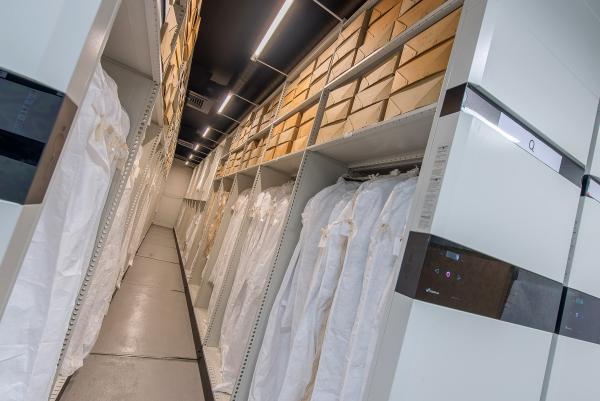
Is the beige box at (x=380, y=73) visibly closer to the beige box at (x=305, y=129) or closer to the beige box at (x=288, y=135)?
the beige box at (x=305, y=129)

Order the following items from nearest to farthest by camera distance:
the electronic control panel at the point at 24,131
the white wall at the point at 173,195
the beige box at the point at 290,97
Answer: the electronic control panel at the point at 24,131 < the beige box at the point at 290,97 < the white wall at the point at 173,195

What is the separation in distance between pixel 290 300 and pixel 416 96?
3.66ft

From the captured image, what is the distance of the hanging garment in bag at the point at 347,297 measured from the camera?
1125mm

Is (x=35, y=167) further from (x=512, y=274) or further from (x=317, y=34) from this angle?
(x=317, y=34)

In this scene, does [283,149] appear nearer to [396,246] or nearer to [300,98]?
[300,98]

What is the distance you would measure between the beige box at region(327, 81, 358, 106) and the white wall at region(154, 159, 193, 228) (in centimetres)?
1048

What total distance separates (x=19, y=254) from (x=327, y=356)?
40.6 inches

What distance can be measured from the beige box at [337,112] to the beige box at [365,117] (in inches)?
3.3

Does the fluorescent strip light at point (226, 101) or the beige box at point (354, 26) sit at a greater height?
the fluorescent strip light at point (226, 101)

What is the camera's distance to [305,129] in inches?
75.4

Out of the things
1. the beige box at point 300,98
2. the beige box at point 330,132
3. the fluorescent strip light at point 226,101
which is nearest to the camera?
the beige box at point 330,132

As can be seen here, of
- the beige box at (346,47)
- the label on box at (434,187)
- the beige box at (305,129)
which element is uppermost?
the beige box at (346,47)

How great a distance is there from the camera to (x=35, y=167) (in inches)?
17.1

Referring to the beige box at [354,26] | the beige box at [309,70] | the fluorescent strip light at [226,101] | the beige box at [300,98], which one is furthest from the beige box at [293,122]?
the fluorescent strip light at [226,101]
